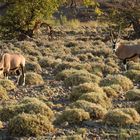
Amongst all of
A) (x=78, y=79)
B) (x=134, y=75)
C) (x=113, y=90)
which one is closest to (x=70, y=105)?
(x=113, y=90)

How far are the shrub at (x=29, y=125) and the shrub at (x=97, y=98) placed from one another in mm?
2769

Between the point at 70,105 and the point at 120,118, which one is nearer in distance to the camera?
the point at 120,118

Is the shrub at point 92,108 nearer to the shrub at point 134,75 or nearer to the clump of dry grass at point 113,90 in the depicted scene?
the clump of dry grass at point 113,90

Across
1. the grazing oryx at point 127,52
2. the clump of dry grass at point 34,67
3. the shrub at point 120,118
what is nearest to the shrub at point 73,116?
the shrub at point 120,118

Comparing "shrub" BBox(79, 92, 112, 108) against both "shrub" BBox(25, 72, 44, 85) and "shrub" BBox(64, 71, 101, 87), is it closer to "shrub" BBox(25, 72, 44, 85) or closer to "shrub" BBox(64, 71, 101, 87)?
"shrub" BBox(64, 71, 101, 87)

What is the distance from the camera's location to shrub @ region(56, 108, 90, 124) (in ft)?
39.7

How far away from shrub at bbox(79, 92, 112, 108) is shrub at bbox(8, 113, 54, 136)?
9.09 ft

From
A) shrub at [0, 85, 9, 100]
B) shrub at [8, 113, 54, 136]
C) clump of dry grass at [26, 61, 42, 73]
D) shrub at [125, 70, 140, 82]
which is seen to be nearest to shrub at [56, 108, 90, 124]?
shrub at [8, 113, 54, 136]

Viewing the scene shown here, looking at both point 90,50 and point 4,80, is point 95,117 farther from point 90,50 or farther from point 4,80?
point 90,50

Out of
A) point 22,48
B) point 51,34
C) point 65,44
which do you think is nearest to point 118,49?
point 22,48

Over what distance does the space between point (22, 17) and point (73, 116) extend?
23.7 m

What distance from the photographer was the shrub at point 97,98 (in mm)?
13938

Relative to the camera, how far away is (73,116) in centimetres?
1215

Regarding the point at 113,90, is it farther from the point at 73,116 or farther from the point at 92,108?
the point at 73,116
